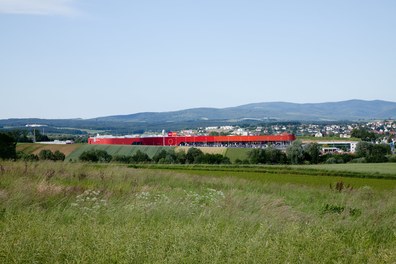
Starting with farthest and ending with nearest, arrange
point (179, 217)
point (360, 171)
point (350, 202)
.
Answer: point (360, 171) < point (350, 202) < point (179, 217)

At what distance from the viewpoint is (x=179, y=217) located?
11117 mm

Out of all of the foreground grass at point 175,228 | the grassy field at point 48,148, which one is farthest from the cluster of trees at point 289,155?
the foreground grass at point 175,228

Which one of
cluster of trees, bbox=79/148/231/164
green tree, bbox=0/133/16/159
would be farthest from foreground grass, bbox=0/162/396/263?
cluster of trees, bbox=79/148/231/164

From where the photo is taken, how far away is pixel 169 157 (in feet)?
204

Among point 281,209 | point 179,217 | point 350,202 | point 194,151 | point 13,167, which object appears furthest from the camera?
point 194,151

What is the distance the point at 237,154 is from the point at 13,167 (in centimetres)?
5452

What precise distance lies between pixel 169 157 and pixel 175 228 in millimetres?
53836

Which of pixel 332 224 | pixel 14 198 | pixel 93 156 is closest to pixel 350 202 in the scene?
pixel 332 224

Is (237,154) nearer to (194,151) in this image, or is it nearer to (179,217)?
(194,151)

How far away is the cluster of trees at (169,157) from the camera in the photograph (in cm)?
5700

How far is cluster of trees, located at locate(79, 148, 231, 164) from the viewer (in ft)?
187

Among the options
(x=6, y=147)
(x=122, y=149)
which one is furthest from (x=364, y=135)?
(x=6, y=147)

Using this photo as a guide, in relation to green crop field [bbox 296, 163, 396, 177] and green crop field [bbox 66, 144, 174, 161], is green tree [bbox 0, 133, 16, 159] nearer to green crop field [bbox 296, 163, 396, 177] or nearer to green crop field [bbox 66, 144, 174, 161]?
green crop field [bbox 66, 144, 174, 161]

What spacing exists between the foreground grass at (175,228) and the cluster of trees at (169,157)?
39.2m
